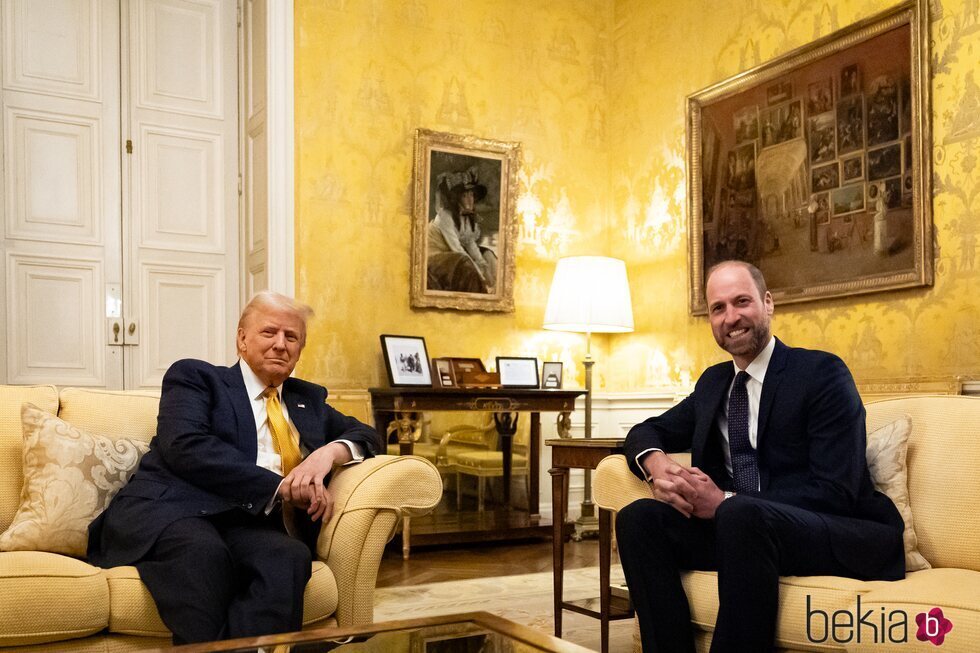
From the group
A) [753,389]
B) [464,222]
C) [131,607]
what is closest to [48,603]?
[131,607]

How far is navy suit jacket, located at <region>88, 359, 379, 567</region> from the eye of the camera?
2.67m

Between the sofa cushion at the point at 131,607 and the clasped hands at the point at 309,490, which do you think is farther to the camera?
the clasped hands at the point at 309,490

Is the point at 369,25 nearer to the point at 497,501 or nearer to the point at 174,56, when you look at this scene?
the point at 174,56

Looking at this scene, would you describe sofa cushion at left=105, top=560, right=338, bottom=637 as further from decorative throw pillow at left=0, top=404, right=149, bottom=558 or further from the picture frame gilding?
the picture frame gilding

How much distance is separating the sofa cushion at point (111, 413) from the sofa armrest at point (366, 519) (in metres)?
0.75

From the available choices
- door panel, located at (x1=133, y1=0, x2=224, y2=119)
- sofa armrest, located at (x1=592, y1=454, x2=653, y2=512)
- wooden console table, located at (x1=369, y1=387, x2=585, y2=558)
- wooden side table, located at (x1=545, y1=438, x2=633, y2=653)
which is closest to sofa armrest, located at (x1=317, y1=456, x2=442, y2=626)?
sofa armrest, located at (x1=592, y1=454, x2=653, y2=512)

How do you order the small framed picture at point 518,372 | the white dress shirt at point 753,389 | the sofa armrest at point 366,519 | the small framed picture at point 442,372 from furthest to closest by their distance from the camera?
1. the small framed picture at point 518,372
2. the small framed picture at point 442,372
3. the white dress shirt at point 753,389
4. the sofa armrest at point 366,519

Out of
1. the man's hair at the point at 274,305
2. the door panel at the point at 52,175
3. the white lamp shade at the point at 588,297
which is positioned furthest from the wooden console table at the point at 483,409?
the man's hair at the point at 274,305

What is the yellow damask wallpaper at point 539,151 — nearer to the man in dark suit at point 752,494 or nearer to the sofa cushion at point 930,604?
the man in dark suit at point 752,494

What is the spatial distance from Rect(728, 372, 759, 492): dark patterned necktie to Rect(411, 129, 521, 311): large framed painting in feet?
10.7

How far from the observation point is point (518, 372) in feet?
20.1

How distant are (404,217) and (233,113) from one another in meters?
1.27

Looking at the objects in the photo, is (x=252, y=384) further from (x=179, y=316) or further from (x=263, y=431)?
(x=179, y=316)

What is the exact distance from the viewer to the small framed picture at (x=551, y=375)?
625 centimetres
